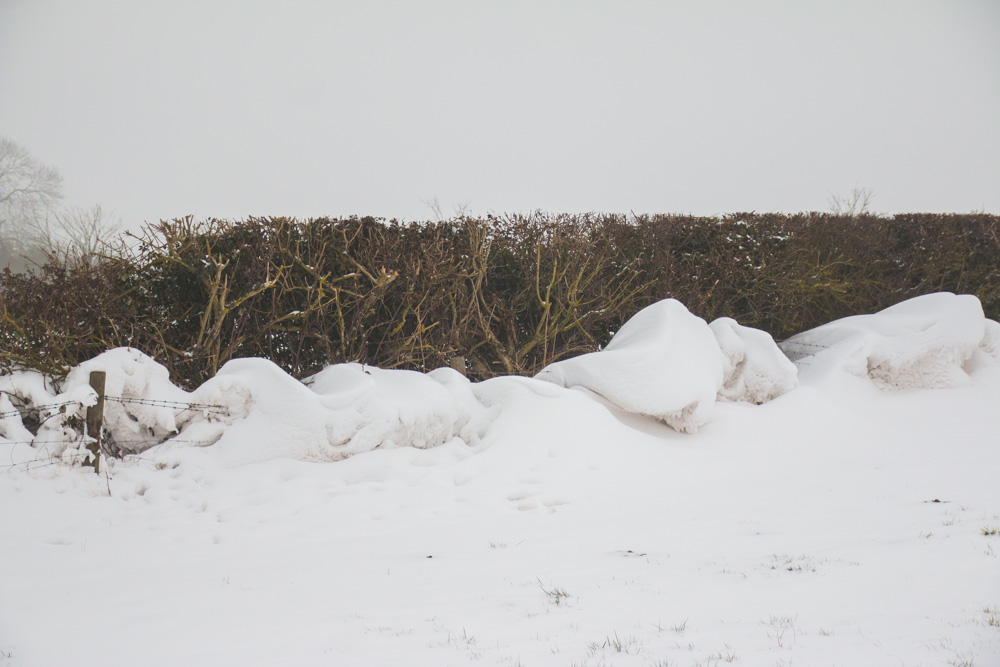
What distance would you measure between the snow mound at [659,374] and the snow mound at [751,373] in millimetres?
619

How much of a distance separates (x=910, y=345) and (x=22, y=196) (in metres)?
31.0

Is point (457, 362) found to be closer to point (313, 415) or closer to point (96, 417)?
point (313, 415)

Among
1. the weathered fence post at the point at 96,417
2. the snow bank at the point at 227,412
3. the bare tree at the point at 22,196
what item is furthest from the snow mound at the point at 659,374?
the bare tree at the point at 22,196

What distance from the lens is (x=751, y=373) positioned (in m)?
8.85

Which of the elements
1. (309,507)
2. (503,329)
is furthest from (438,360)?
(309,507)

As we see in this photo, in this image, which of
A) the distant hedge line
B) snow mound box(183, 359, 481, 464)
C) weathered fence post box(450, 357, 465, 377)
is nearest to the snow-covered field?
snow mound box(183, 359, 481, 464)

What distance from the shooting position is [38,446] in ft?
20.0

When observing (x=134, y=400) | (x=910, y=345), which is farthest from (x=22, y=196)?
(x=910, y=345)

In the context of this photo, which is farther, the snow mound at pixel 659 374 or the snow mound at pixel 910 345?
the snow mound at pixel 910 345

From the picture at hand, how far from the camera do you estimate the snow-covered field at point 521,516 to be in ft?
10.7

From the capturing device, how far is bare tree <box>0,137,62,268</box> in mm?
25922

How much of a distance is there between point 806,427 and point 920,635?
5.70 metres

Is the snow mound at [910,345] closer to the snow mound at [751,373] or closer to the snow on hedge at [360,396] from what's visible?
the snow on hedge at [360,396]

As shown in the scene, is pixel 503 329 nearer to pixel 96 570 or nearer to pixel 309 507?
pixel 309 507
